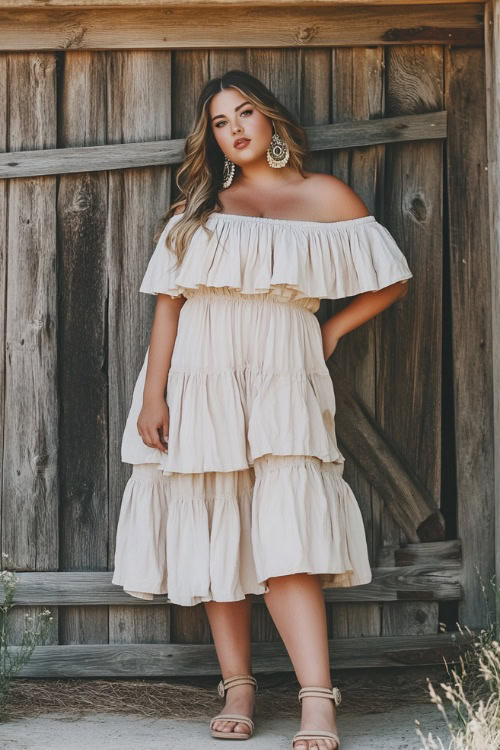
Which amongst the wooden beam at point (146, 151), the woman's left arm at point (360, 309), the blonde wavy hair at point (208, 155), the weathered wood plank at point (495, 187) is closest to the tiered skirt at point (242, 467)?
the woman's left arm at point (360, 309)

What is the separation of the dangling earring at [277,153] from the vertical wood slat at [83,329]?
2.50ft

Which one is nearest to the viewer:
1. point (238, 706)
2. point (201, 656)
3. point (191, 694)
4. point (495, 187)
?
point (238, 706)

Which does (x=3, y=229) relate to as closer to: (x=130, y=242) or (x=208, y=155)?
(x=130, y=242)

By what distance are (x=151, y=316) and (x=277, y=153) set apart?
836 mm

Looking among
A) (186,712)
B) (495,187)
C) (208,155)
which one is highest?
(208,155)

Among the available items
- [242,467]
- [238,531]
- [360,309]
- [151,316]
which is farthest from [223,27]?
[238,531]

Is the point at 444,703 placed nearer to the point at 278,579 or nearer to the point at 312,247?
the point at 278,579

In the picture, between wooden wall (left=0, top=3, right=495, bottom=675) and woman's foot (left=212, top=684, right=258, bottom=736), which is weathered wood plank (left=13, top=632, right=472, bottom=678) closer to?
wooden wall (left=0, top=3, right=495, bottom=675)

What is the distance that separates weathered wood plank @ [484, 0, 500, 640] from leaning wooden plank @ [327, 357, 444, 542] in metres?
0.33

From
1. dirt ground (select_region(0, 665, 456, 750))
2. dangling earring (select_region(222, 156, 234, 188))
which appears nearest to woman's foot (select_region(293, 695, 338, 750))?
dirt ground (select_region(0, 665, 456, 750))

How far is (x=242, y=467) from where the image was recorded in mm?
3059

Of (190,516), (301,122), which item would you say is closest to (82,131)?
(301,122)

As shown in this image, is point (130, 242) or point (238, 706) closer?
point (238, 706)

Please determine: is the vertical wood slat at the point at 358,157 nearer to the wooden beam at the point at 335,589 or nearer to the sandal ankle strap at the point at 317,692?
the wooden beam at the point at 335,589
